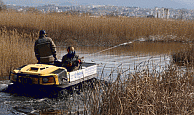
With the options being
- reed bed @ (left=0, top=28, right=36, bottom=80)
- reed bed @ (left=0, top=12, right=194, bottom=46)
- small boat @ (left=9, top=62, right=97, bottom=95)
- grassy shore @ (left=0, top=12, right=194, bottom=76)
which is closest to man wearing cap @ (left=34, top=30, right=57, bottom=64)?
small boat @ (left=9, top=62, right=97, bottom=95)

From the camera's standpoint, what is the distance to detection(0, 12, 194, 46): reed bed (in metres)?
23.2

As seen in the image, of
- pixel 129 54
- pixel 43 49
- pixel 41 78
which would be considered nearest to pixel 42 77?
pixel 41 78

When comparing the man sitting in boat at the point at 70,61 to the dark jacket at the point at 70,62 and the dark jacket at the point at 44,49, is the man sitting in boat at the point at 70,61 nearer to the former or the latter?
the dark jacket at the point at 70,62

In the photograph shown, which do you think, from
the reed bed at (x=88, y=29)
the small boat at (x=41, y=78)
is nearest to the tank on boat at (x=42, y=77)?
the small boat at (x=41, y=78)

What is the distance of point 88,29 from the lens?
2352 centimetres

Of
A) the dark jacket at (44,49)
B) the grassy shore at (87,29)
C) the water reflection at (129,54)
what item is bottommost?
the water reflection at (129,54)

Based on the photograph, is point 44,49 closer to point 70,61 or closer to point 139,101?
point 70,61

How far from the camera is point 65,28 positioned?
23469mm

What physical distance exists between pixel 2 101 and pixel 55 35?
47.0 ft

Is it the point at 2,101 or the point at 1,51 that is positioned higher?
the point at 1,51

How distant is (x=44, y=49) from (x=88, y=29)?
1312 centimetres

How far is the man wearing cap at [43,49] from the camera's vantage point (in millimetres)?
10484

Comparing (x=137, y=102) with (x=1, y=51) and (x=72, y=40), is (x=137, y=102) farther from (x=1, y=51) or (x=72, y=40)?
(x=72, y=40)

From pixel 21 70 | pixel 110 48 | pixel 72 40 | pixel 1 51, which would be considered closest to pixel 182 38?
pixel 110 48
